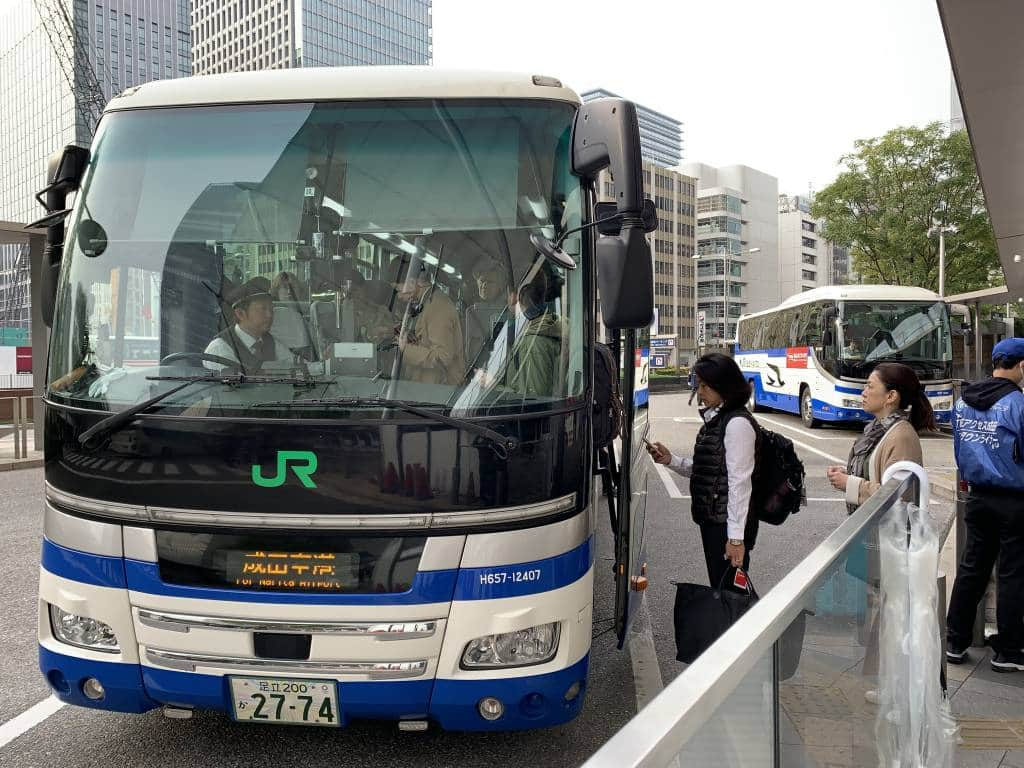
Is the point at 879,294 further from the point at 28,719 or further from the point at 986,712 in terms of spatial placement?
the point at 28,719

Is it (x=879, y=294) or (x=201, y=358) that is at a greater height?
(x=879, y=294)

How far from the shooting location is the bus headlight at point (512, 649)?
10.6ft

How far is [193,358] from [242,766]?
1666mm

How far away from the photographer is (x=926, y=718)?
316 centimetres

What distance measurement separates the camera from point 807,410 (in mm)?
22094

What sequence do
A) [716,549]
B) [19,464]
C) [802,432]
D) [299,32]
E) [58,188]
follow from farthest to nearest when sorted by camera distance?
[299,32] < [802,432] < [19,464] < [716,549] < [58,188]

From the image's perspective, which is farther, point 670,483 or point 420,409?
point 670,483

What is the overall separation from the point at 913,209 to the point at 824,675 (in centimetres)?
3928

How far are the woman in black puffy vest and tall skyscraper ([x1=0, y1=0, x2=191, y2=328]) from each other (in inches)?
2970

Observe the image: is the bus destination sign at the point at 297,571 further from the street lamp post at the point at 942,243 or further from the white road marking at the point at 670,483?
the street lamp post at the point at 942,243

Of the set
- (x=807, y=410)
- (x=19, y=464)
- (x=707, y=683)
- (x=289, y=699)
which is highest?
(x=707, y=683)

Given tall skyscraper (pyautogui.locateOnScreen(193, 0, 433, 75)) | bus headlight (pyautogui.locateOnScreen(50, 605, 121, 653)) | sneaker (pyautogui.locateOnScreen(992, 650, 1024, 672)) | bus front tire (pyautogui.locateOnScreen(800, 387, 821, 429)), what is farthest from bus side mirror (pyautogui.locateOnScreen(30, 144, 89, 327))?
tall skyscraper (pyautogui.locateOnScreen(193, 0, 433, 75))

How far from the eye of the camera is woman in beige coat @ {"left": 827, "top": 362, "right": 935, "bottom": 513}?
431cm

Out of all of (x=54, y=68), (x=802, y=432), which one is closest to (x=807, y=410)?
(x=802, y=432)
